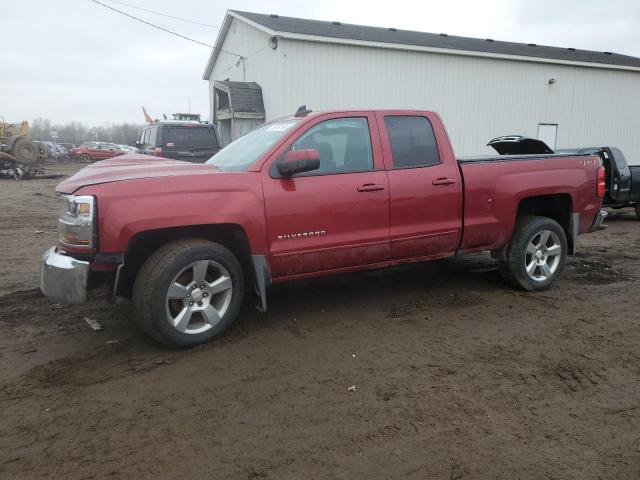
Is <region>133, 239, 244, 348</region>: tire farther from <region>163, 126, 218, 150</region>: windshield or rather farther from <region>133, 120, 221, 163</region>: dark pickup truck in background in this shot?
<region>163, 126, 218, 150</region>: windshield

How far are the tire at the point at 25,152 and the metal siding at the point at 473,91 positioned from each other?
45.6 ft

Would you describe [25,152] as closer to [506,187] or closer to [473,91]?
[473,91]

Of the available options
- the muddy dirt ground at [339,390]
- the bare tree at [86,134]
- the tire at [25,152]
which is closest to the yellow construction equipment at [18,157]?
the tire at [25,152]

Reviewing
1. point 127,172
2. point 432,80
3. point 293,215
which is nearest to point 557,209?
point 293,215

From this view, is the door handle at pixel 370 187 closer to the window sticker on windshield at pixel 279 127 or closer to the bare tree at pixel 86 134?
the window sticker on windshield at pixel 279 127

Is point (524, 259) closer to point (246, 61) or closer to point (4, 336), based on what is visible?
point (4, 336)

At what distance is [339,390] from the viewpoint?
11.0 ft

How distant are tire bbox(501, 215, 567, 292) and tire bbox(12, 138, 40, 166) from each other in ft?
80.0

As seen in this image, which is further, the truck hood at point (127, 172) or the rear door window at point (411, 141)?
the rear door window at point (411, 141)

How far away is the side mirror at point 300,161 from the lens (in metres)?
4.06

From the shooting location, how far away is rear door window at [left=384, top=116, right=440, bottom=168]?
15.8 feet

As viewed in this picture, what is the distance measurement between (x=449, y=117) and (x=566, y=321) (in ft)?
48.3

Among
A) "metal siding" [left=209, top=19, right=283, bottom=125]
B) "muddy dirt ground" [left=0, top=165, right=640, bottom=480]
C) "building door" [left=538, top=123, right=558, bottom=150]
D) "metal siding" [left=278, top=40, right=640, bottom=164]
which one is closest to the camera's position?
"muddy dirt ground" [left=0, top=165, right=640, bottom=480]

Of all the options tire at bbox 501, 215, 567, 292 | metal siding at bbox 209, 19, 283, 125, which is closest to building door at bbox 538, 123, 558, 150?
metal siding at bbox 209, 19, 283, 125
